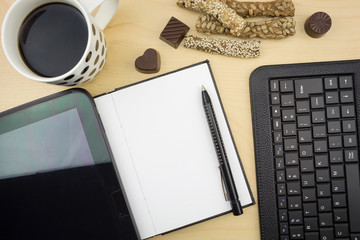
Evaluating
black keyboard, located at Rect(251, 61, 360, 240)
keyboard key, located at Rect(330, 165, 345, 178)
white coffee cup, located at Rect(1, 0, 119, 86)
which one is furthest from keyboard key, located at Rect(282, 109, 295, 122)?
white coffee cup, located at Rect(1, 0, 119, 86)

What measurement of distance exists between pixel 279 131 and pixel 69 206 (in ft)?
1.24

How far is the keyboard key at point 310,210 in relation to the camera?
49 cm

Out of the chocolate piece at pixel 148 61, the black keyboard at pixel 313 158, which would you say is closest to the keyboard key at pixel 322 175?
the black keyboard at pixel 313 158

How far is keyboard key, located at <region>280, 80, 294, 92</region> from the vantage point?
50cm

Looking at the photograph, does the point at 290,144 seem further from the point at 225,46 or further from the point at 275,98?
the point at 225,46

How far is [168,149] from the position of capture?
0.54m

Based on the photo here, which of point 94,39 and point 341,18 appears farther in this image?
Result: point 341,18

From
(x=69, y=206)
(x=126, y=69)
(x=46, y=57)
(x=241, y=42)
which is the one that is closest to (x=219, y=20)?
(x=241, y=42)

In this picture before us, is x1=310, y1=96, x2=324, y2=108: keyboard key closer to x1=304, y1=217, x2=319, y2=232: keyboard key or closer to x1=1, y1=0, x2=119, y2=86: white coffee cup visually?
x1=304, y1=217, x2=319, y2=232: keyboard key

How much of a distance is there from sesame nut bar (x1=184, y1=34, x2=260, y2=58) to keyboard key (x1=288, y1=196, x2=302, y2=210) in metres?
0.25

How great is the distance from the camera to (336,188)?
0.49 meters

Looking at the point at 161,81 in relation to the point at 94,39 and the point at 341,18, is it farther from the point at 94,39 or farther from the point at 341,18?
the point at 341,18

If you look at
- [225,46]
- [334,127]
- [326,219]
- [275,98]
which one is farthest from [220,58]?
[326,219]

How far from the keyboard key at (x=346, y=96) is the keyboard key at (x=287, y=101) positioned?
0.26ft
